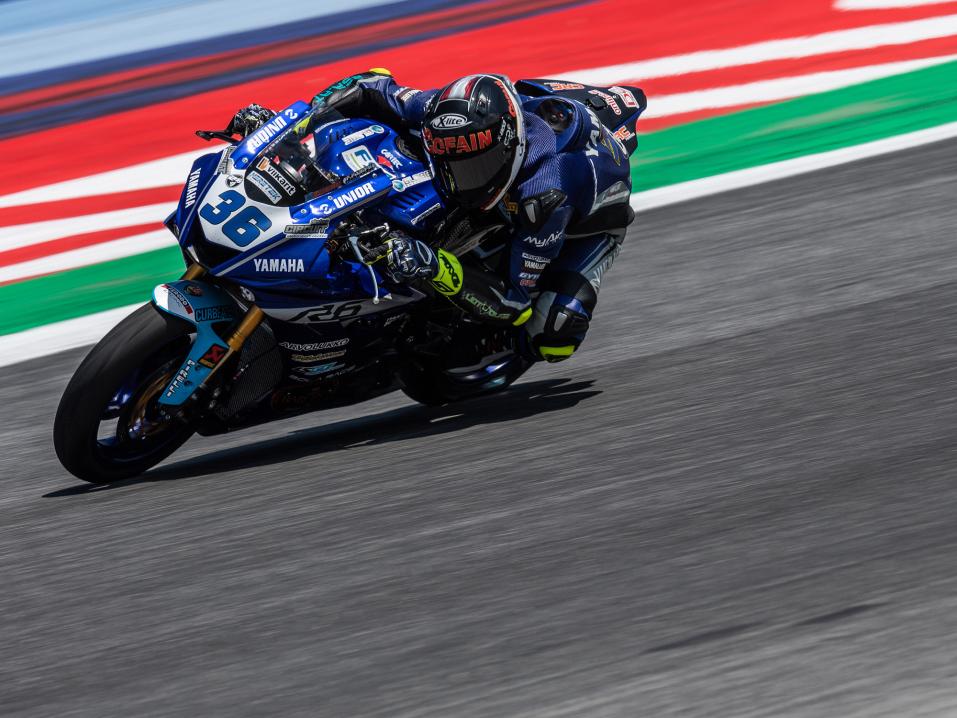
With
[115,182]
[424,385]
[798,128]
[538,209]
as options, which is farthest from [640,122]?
[538,209]

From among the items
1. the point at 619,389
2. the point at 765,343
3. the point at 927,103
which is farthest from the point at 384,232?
the point at 927,103

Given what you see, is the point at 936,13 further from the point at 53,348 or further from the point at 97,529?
the point at 97,529

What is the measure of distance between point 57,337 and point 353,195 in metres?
3.26

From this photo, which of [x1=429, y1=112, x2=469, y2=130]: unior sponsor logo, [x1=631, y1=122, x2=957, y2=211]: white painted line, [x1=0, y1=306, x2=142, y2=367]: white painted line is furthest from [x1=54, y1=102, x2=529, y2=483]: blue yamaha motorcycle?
[x1=631, y1=122, x2=957, y2=211]: white painted line

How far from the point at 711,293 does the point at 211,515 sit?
3.26 meters

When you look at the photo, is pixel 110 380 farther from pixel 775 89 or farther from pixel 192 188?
pixel 775 89

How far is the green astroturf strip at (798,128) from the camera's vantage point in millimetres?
9688

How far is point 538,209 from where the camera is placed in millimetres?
5586

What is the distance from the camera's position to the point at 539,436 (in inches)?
217

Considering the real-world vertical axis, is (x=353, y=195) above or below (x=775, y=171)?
above

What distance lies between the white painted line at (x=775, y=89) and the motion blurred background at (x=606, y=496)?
225 mm

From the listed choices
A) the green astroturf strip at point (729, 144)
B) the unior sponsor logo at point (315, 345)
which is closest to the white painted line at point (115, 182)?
the green astroturf strip at point (729, 144)

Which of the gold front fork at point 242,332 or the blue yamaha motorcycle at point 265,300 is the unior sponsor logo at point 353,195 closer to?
the blue yamaha motorcycle at point 265,300

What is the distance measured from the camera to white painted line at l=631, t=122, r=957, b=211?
9.16m
